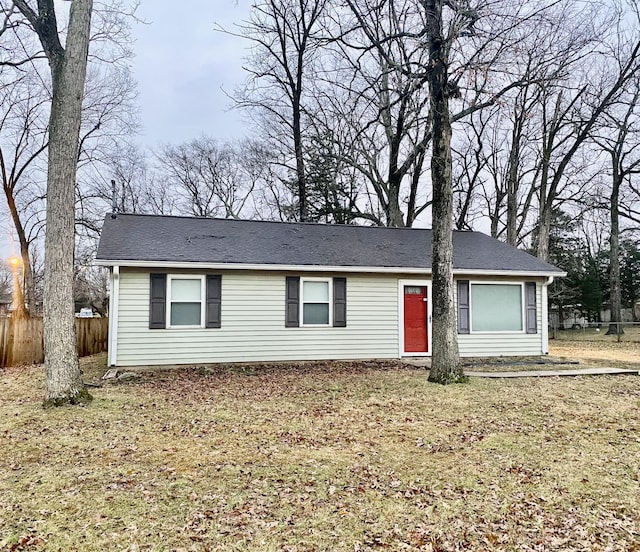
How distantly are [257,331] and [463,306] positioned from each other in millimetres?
5309

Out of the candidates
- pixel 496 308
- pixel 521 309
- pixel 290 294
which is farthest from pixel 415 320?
pixel 290 294

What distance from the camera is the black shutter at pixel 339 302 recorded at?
11227 millimetres

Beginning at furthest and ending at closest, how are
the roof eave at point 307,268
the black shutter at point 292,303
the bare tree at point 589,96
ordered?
the bare tree at point 589,96 → the black shutter at point 292,303 → the roof eave at point 307,268

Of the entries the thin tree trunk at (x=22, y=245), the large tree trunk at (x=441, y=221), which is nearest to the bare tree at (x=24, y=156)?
the thin tree trunk at (x=22, y=245)

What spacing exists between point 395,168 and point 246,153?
958 centimetres

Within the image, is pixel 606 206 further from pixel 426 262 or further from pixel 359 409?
pixel 359 409

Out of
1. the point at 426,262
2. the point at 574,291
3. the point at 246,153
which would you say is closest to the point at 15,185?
the point at 246,153

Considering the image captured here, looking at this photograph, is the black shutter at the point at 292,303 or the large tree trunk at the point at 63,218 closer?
the large tree trunk at the point at 63,218

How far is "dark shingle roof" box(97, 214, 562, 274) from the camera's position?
10.5 meters

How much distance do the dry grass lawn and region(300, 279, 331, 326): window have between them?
146 inches

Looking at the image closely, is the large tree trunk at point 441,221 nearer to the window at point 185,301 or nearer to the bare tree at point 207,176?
the window at point 185,301

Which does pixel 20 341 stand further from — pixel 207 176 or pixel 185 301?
pixel 207 176

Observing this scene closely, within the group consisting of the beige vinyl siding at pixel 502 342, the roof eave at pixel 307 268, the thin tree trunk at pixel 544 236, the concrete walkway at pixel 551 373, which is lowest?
the concrete walkway at pixel 551 373

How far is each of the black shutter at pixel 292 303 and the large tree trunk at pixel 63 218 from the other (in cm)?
502
